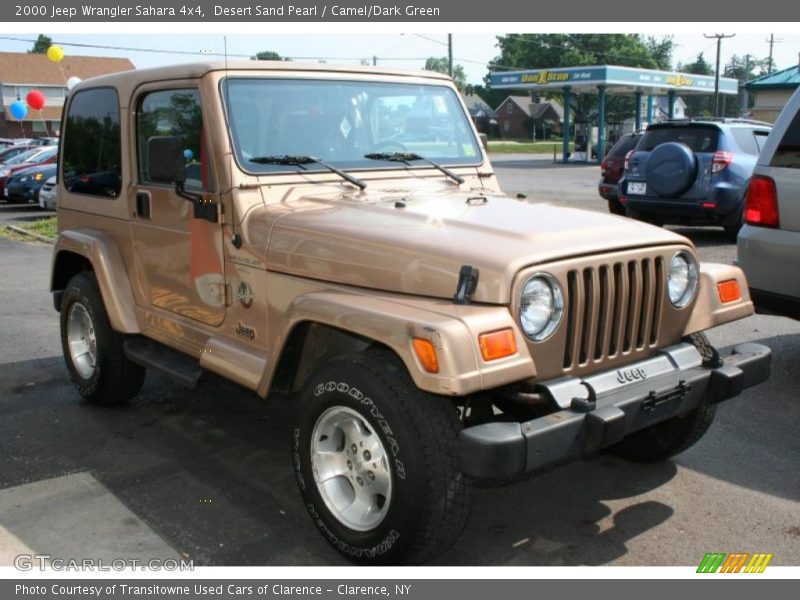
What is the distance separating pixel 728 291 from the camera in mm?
3971

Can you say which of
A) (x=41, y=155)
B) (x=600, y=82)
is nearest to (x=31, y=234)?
(x=41, y=155)

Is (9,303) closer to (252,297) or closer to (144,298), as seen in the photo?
(144,298)

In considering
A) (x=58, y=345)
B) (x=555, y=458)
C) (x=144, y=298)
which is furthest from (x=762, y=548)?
(x=58, y=345)

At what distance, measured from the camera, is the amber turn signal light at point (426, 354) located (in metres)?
2.89

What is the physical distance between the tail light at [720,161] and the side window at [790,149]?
608 cm

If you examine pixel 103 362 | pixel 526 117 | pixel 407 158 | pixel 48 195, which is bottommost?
pixel 103 362

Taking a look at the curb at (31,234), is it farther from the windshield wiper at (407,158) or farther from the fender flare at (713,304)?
the fender flare at (713,304)

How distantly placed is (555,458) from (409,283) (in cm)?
88

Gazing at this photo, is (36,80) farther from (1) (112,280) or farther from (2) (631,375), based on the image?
(2) (631,375)

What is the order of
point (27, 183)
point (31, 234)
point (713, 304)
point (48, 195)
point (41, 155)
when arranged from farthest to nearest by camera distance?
point (41, 155), point (27, 183), point (48, 195), point (31, 234), point (713, 304)

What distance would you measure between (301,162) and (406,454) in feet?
5.99

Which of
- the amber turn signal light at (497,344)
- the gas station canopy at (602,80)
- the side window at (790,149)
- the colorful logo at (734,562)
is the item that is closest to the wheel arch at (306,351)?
the amber turn signal light at (497,344)
